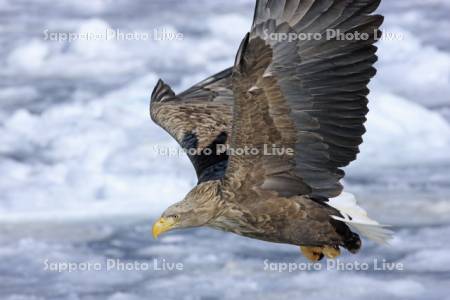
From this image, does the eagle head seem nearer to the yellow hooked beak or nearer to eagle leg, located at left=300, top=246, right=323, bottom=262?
the yellow hooked beak

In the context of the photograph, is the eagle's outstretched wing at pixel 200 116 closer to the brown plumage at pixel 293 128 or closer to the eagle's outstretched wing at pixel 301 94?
the brown plumage at pixel 293 128

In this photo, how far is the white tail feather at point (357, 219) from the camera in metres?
9.98

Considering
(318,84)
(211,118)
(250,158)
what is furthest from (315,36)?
(211,118)

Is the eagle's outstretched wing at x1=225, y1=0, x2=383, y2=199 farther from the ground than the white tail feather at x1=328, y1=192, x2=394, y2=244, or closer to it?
farther from the ground

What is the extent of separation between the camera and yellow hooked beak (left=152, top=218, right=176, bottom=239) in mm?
9547

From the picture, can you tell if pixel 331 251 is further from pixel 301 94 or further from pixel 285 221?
pixel 301 94

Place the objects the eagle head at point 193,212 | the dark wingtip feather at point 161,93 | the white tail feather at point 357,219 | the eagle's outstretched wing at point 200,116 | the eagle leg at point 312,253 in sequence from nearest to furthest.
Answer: the eagle head at point 193,212
the white tail feather at point 357,219
the eagle leg at point 312,253
the eagle's outstretched wing at point 200,116
the dark wingtip feather at point 161,93

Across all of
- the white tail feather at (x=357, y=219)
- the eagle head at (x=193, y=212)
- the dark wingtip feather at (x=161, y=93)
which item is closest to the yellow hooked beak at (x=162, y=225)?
the eagle head at (x=193, y=212)

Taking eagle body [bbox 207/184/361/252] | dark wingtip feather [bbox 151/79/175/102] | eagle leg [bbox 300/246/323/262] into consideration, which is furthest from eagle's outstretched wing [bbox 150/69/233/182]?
eagle leg [bbox 300/246/323/262]

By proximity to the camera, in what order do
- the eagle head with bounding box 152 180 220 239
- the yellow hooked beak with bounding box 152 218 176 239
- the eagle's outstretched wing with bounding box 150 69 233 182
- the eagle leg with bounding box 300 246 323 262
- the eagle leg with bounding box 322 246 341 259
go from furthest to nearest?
1. the eagle's outstretched wing with bounding box 150 69 233 182
2. the eagle leg with bounding box 300 246 323 262
3. the eagle leg with bounding box 322 246 341 259
4. the eagle head with bounding box 152 180 220 239
5. the yellow hooked beak with bounding box 152 218 176 239

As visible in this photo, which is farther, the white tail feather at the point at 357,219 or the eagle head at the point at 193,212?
the white tail feather at the point at 357,219

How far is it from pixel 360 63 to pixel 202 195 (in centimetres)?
145

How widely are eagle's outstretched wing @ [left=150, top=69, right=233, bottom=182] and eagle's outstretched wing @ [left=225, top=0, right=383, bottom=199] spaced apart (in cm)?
94

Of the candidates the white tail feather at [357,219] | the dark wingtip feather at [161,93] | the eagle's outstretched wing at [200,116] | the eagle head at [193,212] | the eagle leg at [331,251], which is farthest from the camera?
the dark wingtip feather at [161,93]
